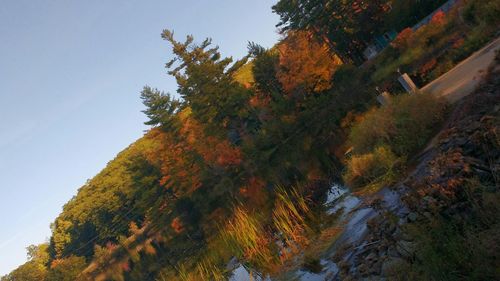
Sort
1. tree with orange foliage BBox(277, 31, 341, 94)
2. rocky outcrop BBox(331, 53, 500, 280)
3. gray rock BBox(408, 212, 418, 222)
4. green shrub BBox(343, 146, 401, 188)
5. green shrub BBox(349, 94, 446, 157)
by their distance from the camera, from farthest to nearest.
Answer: tree with orange foliage BBox(277, 31, 341, 94)
green shrub BBox(349, 94, 446, 157)
green shrub BBox(343, 146, 401, 188)
gray rock BBox(408, 212, 418, 222)
rocky outcrop BBox(331, 53, 500, 280)

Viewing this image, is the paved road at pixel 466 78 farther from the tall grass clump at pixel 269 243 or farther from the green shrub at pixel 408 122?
the tall grass clump at pixel 269 243

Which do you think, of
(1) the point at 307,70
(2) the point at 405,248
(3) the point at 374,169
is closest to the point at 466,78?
(3) the point at 374,169

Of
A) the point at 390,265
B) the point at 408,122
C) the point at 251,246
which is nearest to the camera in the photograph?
the point at 390,265

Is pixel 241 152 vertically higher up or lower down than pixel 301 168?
higher up

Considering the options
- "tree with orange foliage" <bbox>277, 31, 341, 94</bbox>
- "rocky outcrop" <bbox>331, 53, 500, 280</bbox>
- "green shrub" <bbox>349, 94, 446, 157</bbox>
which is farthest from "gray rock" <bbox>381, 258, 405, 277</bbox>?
"tree with orange foliage" <bbox>277, 31, 341, 94</bbox>

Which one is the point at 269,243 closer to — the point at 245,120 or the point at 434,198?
the point at 434,198

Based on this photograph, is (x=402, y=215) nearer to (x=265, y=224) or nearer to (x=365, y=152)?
(x=365, y=152)

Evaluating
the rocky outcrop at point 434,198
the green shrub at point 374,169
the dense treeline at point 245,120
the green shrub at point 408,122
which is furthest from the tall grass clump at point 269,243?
the dense treeline at point 245,120

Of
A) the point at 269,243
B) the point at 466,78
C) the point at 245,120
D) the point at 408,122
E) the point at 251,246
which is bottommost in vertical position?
the point at 466,78

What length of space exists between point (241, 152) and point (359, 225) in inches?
1331

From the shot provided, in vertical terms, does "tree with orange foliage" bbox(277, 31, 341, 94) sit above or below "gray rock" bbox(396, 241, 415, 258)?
above

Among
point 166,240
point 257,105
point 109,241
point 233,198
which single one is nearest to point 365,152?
point 233,198

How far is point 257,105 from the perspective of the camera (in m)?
48.8

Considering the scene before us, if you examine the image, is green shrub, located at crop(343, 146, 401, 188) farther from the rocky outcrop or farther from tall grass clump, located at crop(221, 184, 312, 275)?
tall grass clump, located at crop(221, 184, 312, 275)
